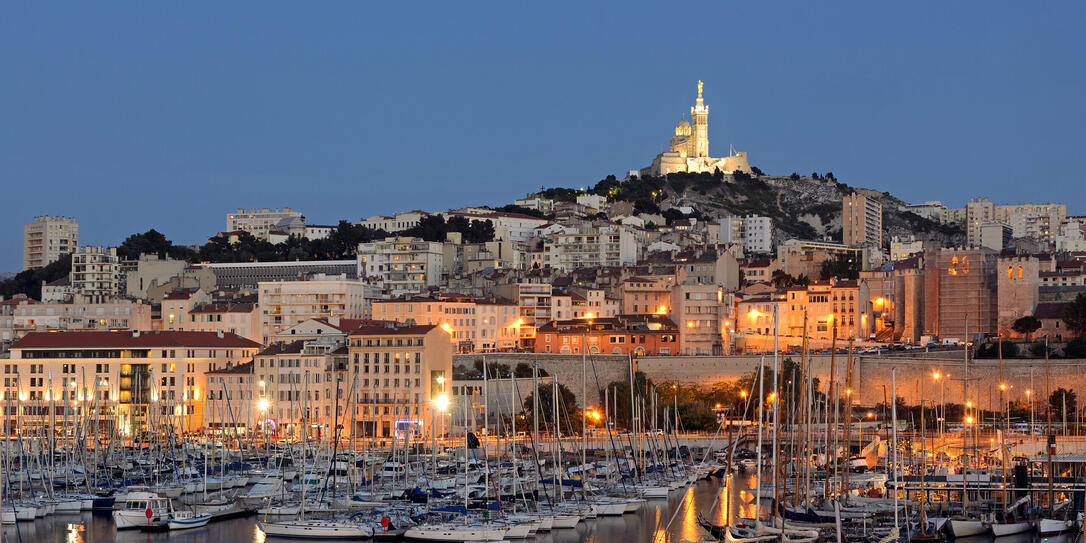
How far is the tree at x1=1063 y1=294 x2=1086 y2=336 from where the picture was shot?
6794cm

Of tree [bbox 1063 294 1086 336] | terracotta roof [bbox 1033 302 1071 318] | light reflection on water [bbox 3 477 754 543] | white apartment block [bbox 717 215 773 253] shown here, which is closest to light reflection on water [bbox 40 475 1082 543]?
light reflection on water [bbox 3 477 754 543]

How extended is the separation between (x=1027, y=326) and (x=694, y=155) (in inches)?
2779

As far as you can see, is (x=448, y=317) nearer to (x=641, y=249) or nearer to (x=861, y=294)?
(x=861, y=294)

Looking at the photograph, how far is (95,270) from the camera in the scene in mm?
92188

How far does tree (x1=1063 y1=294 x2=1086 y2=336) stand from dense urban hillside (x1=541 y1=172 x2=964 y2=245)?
47636mm

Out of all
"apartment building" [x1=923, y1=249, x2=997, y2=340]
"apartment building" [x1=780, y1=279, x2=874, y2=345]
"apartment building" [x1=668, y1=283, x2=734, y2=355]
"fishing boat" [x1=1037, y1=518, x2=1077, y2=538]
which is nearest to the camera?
"fishing boat" [x1=1037, y1=518, x2=1077, y2=538]

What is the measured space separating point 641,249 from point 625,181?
30362 millimetres

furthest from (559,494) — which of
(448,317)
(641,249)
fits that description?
(641,249)

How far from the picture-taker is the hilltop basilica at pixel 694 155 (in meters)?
134

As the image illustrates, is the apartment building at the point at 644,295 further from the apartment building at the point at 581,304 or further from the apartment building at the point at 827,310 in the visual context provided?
the apartment building at the point at 827,310

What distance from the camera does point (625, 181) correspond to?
128 metres

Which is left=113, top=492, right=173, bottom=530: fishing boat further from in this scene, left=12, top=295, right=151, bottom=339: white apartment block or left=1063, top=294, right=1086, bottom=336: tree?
left=1063, top=294, right=1086, bottom=336: tree

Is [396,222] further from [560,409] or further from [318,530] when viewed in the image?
[318,530]

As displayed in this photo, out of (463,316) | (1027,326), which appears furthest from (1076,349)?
(463,316)
